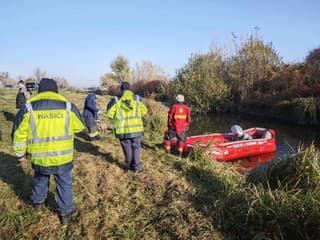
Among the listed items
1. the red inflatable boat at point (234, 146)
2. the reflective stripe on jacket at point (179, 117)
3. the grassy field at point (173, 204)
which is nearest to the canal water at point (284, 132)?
the red inflatable boat at point (234, 146)

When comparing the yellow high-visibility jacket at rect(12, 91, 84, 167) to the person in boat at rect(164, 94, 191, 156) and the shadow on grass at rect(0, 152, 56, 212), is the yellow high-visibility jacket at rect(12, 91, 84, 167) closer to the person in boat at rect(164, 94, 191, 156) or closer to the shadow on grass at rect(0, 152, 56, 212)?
the shadow on grass at rect(0, 152, 56, 212)

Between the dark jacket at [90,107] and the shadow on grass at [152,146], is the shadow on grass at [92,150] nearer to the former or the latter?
the dark jacket at [90,107]

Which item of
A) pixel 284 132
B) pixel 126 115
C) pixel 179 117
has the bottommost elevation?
pixel 284 132

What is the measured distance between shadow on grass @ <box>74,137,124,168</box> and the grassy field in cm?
36

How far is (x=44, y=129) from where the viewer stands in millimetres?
3518

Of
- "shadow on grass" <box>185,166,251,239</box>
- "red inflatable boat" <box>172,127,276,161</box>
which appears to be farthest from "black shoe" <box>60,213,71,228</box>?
"red inflatable boat" <box>172,127,276,161</box>

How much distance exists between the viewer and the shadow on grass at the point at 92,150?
6548 mm

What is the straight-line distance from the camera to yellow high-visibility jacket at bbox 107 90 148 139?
17.9 ft

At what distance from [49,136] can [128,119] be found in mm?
2119

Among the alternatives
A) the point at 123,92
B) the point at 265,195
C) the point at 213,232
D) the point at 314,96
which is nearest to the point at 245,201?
the point at 265,195

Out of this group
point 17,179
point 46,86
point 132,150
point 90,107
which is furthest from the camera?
point 90,107

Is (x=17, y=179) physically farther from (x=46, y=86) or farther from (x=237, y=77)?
(x=237, y=77)

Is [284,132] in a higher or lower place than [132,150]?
lower

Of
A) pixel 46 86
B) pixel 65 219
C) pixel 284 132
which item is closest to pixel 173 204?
pixel 65 219
